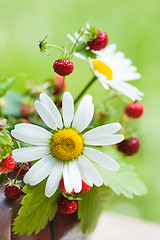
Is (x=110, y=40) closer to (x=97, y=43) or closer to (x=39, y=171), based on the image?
(x=97, y=43)

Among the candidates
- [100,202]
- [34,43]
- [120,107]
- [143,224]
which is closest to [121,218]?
[143,224]

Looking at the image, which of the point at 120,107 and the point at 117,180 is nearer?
the point at 117,180

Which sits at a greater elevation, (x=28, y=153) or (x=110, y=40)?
(x=110, y=40)

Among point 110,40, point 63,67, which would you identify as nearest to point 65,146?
point 63,67

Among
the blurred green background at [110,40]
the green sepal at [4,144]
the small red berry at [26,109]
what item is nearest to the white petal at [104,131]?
the green sepal at [4,144]

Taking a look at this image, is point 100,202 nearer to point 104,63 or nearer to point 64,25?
point 104,63

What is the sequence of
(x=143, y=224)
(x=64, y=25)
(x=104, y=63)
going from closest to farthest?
(x=104, y=63) → (x=143, y=224) → (x=64, y=25)

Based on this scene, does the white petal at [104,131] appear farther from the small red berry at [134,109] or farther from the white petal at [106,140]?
the small red berry at [134,109]
